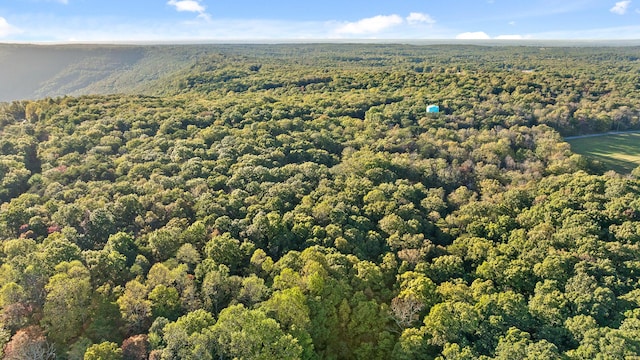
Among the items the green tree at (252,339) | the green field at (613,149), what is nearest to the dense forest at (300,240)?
the green tree at (252,339)

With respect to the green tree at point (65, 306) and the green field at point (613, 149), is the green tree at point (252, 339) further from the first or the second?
the green field at point (613, 149)

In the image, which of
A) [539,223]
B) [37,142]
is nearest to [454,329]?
[539,223]

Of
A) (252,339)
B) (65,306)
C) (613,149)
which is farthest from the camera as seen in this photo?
(613,149)

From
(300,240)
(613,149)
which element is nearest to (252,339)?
(300,240)

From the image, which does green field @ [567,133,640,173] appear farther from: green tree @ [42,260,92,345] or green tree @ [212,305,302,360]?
green tree @ [42,260,92,345]

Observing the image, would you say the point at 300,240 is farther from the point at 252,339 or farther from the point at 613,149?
the point at 613,149

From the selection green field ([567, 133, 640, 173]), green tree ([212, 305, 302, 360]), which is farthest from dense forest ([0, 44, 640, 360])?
green field ([567, 133, 640, 173])

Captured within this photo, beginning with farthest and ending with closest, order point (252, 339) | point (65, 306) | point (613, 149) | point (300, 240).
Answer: point (613, 149)
point (300, 240)
point (65, 306)
point (252, 339)
